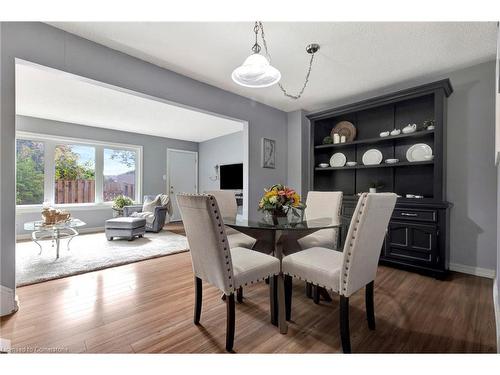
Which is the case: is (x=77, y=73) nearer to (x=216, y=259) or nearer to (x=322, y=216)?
(x=216, y=259)

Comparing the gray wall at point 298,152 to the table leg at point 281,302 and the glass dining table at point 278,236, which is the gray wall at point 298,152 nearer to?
the glass dining table at point 278,236

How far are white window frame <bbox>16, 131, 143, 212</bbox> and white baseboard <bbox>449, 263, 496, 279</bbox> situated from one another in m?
6.44

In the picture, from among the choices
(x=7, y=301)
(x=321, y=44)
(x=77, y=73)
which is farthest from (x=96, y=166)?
(x=321, y=44)

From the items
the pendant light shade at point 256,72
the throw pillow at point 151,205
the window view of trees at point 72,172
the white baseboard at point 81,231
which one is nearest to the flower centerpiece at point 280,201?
the pendant light shade at point 256,72

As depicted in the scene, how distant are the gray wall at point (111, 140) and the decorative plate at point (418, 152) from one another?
5.71m

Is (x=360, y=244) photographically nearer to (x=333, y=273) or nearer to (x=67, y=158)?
(x=333, y=273)

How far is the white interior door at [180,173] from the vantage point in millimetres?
6766

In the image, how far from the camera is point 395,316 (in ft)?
5.84

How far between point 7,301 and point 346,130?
4342mm

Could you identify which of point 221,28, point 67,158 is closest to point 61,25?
point 221,28

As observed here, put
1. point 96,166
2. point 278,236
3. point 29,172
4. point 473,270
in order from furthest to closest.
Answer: point 96,166 < point 29,172 < point 473,270 < point 278,236

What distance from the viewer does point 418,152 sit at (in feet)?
9.92

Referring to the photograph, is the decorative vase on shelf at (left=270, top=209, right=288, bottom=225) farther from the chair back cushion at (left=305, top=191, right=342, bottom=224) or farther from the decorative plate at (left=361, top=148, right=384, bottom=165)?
the decorative plate at (left=361, top=148, right=384, bottom=165)

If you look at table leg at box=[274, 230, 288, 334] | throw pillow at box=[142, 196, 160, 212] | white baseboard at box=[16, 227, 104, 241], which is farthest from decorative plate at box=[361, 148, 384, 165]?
white baseboard at box=[16, 227, 104, 241]
